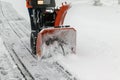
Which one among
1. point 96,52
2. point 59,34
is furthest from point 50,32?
point 96,52

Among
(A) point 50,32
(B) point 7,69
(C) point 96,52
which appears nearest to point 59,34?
(A) point 50,32

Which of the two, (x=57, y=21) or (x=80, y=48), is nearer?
(x=57, y=21)

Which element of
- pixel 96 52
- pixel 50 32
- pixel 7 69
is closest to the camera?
pixel 7 69

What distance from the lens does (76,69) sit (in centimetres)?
775

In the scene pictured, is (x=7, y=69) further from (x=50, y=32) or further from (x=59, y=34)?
(x=59, y=34)

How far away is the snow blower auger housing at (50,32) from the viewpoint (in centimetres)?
862

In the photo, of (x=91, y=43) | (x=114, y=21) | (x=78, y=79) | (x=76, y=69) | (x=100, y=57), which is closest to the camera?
(x=78, y=79)

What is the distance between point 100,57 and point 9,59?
2526 mm

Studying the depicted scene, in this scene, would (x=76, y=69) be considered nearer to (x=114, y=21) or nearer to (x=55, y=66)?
(x=55, y=66)

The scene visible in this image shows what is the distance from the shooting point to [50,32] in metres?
8.69

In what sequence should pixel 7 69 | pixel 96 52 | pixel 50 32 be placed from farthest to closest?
pixel 96 52 < pixel 50 32 < pixel 7 69

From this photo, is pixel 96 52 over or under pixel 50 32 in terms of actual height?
under

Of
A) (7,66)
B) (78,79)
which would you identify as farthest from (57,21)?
(78,79)

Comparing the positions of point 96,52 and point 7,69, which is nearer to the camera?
point 7,69
